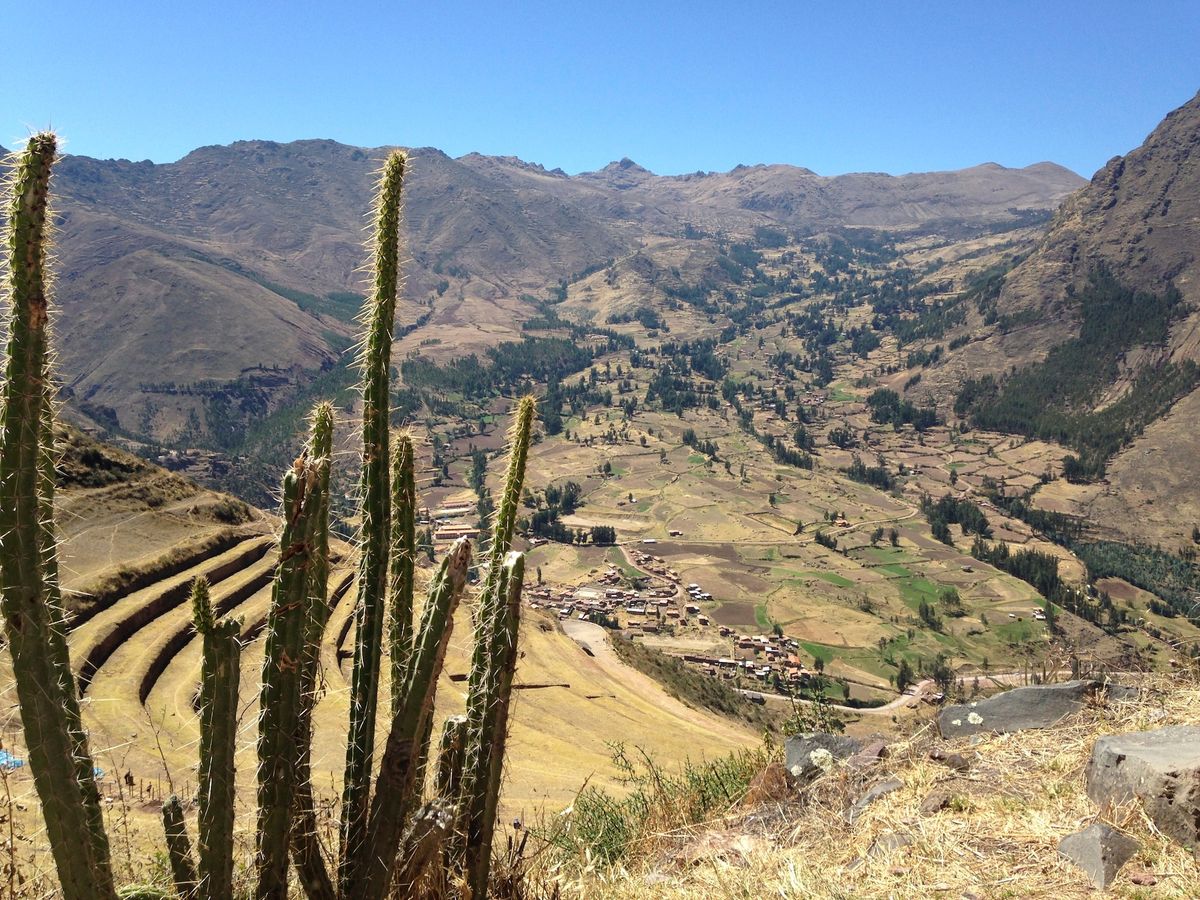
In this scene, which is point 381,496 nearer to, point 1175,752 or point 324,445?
point 324,445

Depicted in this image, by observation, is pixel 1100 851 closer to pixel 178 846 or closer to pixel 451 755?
pixel 451 755

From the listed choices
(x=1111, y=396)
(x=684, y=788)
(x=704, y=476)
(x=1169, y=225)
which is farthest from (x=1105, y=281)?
(x=684, y=788)

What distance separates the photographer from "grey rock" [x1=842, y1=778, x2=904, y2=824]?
248 inches

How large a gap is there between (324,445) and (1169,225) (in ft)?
824

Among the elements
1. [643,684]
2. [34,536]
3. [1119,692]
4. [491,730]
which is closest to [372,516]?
[491,730]

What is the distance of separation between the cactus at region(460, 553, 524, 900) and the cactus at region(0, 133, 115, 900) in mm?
1714

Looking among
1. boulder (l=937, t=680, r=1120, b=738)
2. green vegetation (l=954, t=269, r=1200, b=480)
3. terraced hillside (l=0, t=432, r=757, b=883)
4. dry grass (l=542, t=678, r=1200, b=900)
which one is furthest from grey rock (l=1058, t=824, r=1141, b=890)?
green vegetation (l=954, t=269, r=1200, b=480)

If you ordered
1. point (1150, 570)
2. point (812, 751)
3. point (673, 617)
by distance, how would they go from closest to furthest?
point (812, 751) → point (673, 617) → point (1150, 570)

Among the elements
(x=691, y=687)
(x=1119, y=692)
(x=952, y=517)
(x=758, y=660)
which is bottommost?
(x=758, y=660)

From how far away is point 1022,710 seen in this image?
25.0 feet

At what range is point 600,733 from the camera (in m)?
30.0

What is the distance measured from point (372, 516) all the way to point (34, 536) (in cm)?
174

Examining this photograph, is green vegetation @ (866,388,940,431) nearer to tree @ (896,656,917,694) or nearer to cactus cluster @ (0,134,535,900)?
tree @ (896,656,917,694)

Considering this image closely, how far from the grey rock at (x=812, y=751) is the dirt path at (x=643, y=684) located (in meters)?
24.4
